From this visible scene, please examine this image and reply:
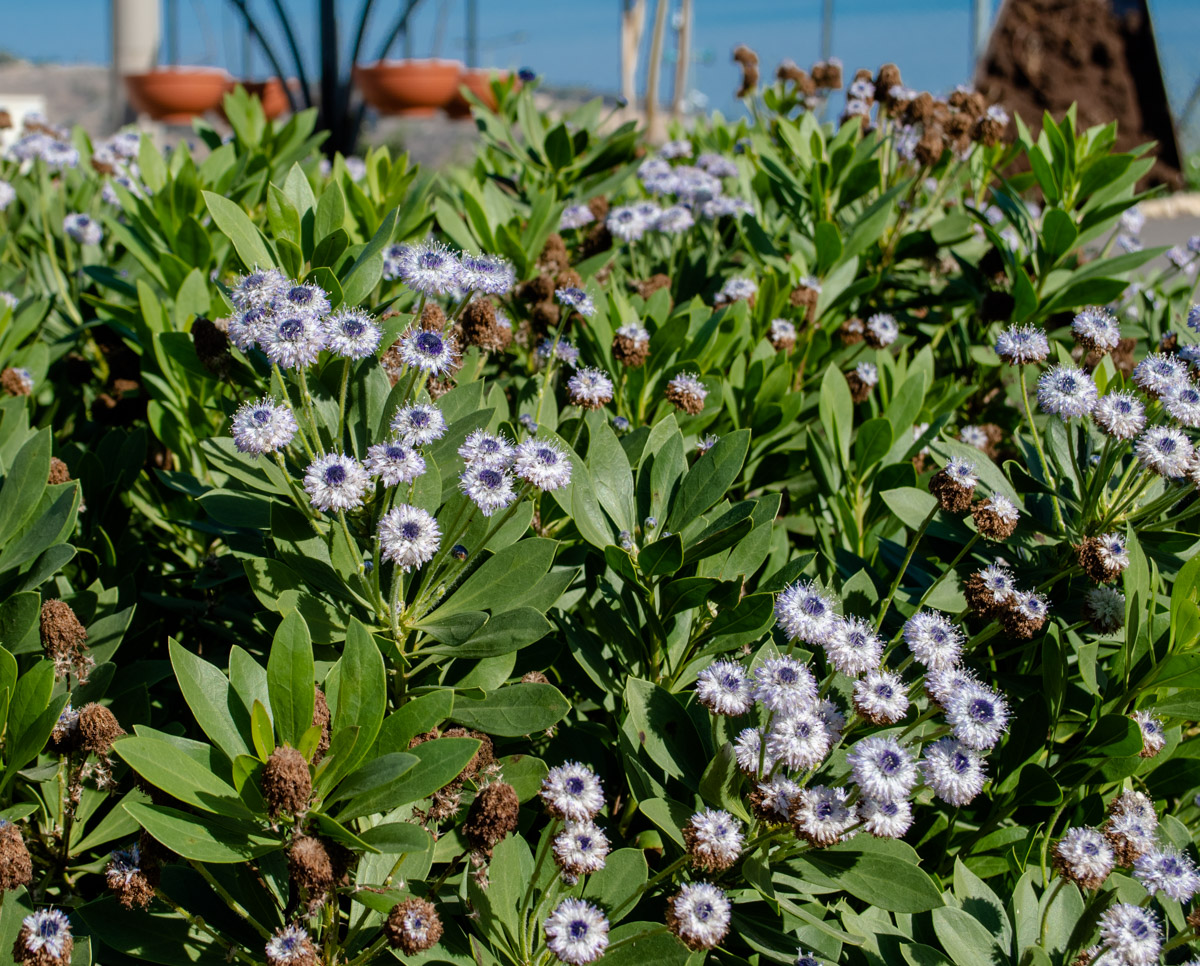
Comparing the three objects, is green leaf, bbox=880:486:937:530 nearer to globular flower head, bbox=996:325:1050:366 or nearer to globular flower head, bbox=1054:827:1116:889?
globular flower head, bbox=996:325:1050:366

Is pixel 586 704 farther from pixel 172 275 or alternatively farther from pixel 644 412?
pixel 172 275

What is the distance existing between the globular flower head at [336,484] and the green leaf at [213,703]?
0.33m

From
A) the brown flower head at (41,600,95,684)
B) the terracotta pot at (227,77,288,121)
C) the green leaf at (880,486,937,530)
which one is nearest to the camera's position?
the brown flower head at (41,600,95,684)

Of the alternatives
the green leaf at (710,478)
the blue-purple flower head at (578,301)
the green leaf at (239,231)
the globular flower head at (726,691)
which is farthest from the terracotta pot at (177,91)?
the globular flower head at (726,691)

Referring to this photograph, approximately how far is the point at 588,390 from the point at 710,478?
412mm

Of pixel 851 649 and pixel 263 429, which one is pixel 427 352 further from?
pixel 851 649

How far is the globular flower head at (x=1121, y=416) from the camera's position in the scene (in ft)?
6.55

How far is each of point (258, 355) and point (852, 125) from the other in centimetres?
236

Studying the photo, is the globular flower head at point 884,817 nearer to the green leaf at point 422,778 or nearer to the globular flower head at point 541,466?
the green leaf at point 422,778

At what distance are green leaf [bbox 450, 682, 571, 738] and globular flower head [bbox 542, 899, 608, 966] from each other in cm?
33

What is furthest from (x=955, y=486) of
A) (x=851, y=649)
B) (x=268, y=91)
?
(x=268, y=91)

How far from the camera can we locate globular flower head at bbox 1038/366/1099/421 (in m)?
2.08

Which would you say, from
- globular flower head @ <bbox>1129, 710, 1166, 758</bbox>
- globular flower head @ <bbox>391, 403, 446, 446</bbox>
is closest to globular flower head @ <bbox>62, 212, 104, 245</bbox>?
globular flower head @ <bbox>391, 403, 446, 446</bbox>

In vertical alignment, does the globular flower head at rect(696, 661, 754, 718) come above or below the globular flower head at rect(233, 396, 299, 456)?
below
